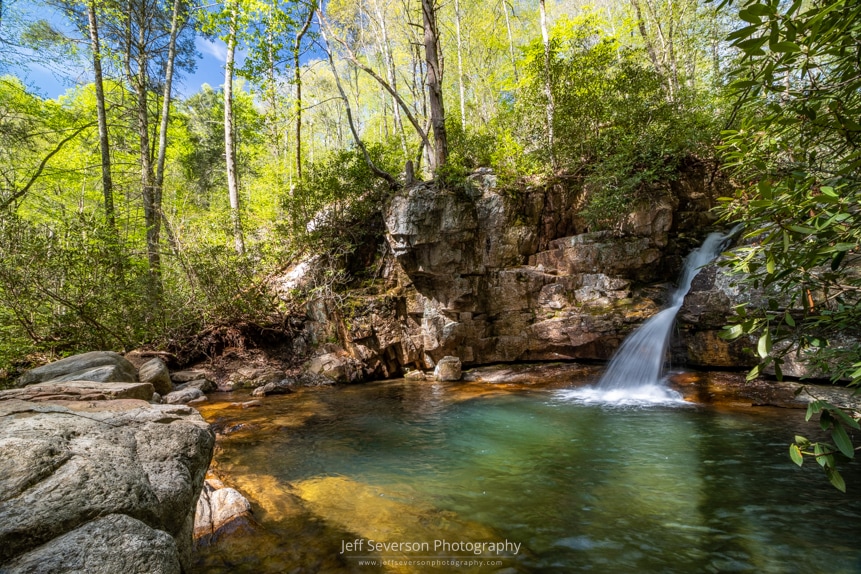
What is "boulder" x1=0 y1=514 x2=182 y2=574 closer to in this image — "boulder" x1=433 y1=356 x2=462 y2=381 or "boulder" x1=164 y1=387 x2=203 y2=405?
"boulder" x1=164 y1=387 x2=203 y2=405

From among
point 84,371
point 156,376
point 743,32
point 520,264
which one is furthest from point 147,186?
point 743,32

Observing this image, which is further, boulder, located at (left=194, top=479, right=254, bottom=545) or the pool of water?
boulder, located at (left=194, top=479, right=254, bottom=545)

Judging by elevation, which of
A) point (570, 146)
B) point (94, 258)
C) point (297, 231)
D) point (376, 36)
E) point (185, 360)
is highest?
point (376, 36)

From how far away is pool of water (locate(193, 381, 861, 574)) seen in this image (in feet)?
9.61

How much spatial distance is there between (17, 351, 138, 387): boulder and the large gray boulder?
4128 millimetres

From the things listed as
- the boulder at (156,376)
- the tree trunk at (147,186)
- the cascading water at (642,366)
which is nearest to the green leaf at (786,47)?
the cascading water at (642,366)

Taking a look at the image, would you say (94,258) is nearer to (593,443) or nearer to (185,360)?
(185,360)

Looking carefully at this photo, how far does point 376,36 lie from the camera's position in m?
18.8

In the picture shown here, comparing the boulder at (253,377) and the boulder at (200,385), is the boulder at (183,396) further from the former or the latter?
the boulder at (253,377)

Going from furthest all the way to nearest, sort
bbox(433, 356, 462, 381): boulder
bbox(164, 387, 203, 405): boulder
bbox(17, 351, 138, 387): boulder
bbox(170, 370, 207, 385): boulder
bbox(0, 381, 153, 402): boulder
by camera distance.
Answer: bbox(433, 356, 462, 381): boulder
bbox(170, 370, 207, 385): boulder
bbox(164, 387, 203, 405): boulder
bbox(17, 351, 138, 387): boulder
bbox(0, 381, 153, 402): boulder

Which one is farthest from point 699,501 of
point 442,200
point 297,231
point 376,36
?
point 376,36

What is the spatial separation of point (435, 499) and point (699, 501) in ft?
8.43

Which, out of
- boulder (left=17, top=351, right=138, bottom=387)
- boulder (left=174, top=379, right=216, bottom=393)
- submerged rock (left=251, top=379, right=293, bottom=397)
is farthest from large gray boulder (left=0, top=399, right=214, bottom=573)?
boulder (left=174, top=379, right=216, bottom=393)

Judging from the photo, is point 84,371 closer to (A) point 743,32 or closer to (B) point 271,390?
(B) point 271,390
